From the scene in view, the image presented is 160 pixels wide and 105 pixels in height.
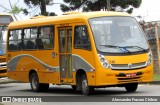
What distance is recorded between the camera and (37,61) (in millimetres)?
21469

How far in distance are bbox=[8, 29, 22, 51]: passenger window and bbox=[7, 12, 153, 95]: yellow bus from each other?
72.9 inches

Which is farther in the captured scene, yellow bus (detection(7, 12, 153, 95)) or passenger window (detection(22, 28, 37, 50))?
passenger window (detection(22, 28, 37, 50))

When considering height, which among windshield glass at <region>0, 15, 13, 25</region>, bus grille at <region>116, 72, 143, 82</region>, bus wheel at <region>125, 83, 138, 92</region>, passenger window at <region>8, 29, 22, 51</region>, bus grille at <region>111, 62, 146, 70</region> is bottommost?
bus wheel at <region>125, 83, 138, 92</region>

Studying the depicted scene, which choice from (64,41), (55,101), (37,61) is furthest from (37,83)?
(55,101)

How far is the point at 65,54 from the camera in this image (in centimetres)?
1933

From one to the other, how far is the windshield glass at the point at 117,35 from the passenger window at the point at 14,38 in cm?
594

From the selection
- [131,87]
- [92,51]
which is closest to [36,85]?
[131,87]

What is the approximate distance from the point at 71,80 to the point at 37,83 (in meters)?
3.08

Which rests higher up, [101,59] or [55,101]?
[101,59]

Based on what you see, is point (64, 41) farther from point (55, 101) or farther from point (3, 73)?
point (3, 73)

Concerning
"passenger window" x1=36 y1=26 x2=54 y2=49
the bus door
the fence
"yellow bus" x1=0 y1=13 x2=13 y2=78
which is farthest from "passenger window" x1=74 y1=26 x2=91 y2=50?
the fence

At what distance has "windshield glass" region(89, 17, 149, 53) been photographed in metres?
17.6

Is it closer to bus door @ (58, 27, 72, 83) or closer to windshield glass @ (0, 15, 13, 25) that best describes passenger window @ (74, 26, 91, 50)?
bus door @ (58, 27, 72, 83)

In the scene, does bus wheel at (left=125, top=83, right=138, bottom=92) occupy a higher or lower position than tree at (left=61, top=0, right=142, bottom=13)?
lower
